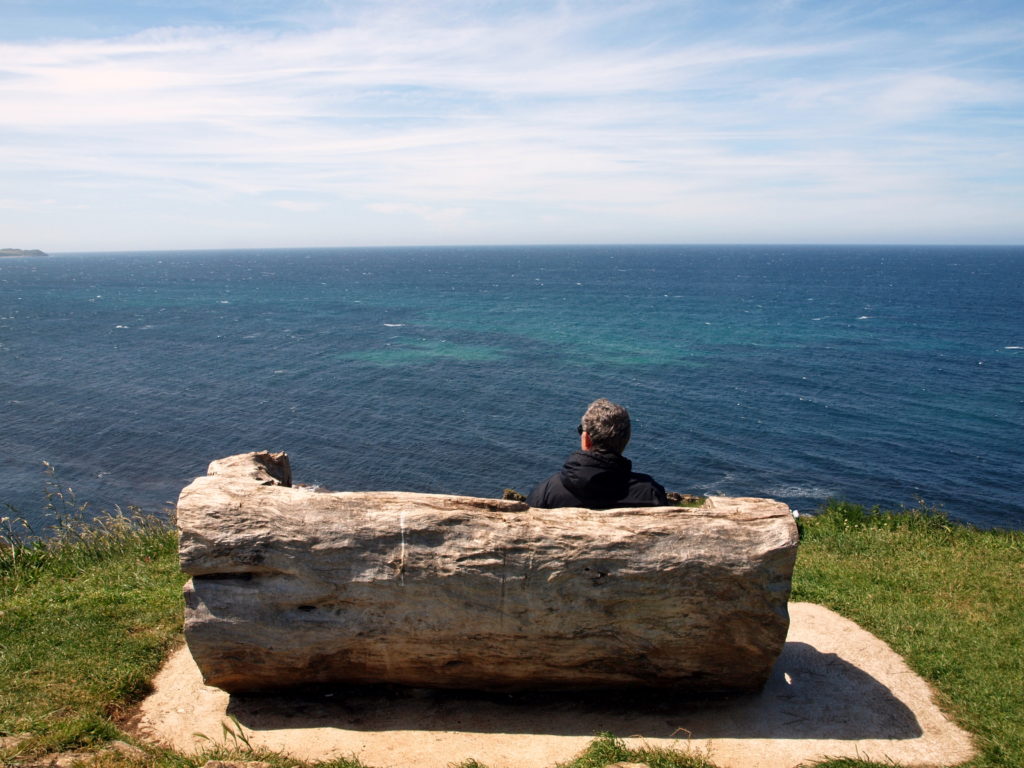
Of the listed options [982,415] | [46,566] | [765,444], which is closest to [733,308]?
[982,415]

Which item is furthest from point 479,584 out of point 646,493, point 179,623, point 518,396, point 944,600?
point 518,396

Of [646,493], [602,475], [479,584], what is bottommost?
[479,584]

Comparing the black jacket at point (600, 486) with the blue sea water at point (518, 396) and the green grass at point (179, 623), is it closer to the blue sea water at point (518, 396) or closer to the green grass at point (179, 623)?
the green grass at point (179, 623)

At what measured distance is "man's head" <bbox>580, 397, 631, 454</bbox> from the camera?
713 cm

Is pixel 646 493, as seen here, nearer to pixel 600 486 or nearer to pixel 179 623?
pixel 600 486

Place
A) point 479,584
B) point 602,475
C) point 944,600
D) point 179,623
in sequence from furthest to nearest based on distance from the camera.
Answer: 1. point 944,600
2. point 179,623
3. point 602,475
4. point 479,584

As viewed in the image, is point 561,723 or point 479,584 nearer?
point 479,584

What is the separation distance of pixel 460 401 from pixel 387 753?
146 feet

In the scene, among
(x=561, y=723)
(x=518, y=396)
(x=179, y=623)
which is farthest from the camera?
(x=518, y=396)

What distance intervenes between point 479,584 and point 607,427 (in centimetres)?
195

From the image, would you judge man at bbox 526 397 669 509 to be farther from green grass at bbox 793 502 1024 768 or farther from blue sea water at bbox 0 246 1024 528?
blue sea water at bbox 0 246 1024 528

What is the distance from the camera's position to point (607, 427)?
7.14 meters

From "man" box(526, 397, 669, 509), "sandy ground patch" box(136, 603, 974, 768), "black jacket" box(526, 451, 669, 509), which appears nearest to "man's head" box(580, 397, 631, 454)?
"man" box(526, 397, 669, 509)

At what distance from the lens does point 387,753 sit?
6.64 meters
